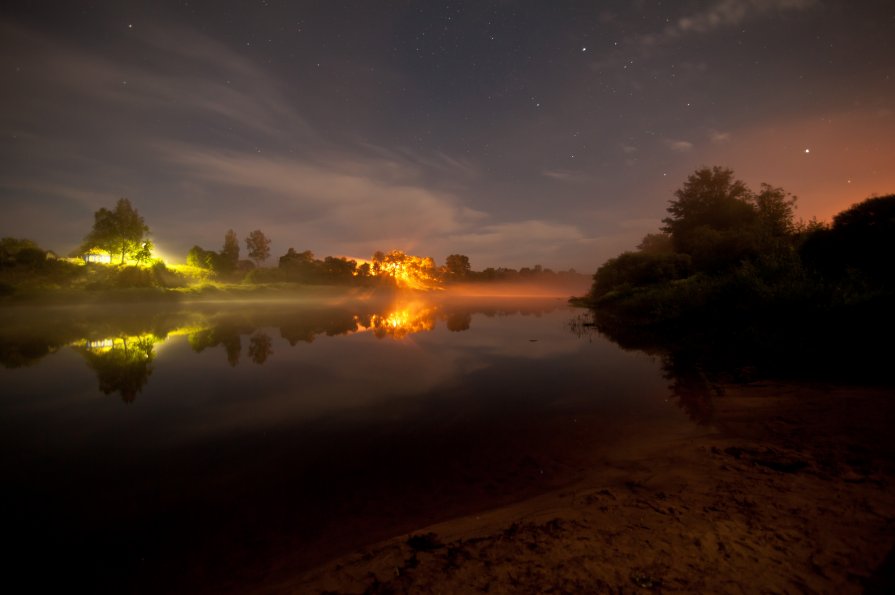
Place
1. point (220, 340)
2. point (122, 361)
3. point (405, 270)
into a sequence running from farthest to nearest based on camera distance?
1. point (405, 270)
2. point (220, 340)
3. point (122, 361)

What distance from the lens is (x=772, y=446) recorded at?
17.3 feet

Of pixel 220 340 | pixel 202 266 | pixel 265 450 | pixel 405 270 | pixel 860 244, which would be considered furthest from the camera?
pixel 405 270

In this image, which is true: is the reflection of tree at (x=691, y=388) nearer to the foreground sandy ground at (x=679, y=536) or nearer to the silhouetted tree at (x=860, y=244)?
the foreground sandy ground at (x=679, y=536)

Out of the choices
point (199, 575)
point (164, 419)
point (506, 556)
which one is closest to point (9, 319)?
point (164, 419)

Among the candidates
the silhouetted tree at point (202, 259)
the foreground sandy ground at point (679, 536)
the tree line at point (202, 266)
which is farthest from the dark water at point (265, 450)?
the silhouetted tree at point (202, 259)

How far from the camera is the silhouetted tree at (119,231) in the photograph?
52250mm

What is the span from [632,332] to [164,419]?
68.6 feet

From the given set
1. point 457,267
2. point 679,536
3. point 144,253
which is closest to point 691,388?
point 679,536

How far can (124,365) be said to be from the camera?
12102mm

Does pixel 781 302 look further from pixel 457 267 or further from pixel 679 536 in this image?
pixel 457 267

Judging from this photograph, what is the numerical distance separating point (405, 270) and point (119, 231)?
68.5 metres

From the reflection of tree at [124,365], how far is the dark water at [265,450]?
0.11m

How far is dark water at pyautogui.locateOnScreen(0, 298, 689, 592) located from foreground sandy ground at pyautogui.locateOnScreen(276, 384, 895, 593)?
0.54m

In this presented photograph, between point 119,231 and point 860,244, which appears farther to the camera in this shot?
point 119,231
